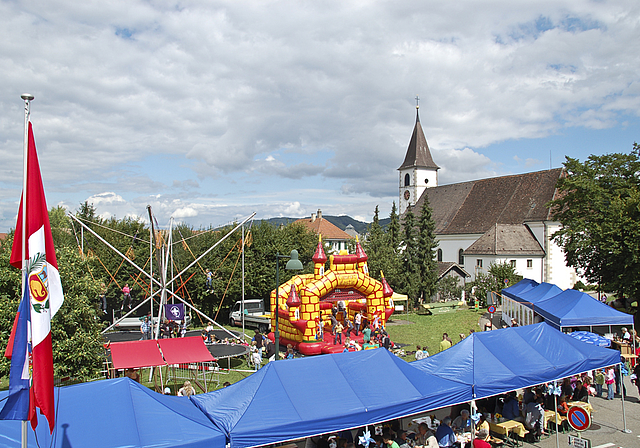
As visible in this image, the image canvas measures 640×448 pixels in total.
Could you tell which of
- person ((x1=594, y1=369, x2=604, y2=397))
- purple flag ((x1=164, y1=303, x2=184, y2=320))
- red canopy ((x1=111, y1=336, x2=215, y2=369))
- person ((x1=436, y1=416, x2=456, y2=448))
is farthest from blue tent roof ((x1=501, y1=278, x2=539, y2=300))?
red canopy ((x1=111, y1=336, x2=215, y2=369))

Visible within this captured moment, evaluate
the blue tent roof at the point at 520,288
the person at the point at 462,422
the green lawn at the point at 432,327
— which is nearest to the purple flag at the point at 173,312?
the green lawn at the point at 432,327

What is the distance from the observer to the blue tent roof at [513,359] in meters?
11.3

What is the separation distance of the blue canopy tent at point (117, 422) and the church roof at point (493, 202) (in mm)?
47013

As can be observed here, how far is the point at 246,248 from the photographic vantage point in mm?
35375

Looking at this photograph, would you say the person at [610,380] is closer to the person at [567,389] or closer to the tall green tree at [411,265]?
the person at [567,389]

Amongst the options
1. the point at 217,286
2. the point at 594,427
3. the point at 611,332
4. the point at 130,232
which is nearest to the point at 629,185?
the point at 611,332

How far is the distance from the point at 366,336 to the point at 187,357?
951cm

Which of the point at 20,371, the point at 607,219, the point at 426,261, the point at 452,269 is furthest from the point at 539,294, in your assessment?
the point at 20,371

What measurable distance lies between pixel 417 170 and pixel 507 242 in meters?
28.5

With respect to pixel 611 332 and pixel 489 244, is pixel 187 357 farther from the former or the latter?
pixel 489 244

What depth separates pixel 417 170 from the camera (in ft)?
249

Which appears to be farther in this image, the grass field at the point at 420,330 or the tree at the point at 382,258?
the tree at the point at 382,258

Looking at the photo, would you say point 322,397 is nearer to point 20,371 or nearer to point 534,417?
point 20,371

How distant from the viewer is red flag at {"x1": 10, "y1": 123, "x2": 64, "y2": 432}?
20.7 feet
